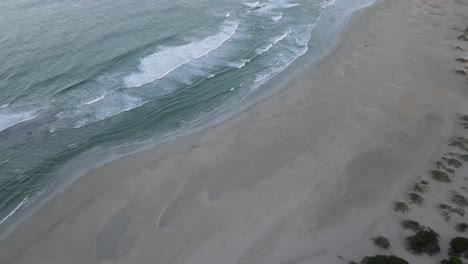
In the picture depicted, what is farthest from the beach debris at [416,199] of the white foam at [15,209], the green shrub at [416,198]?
the white foam at [15,209]

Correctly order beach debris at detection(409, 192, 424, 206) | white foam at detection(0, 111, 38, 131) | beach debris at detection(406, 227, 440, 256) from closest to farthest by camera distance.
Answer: beach debris at detection(406, 227, 440, 256) → beach debris at detection(409, 192, 424, 206) → white foam at detection(0, 111, 38, 131)

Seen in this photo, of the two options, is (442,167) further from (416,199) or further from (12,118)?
(12,118)

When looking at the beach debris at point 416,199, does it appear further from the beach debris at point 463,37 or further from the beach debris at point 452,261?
the beach debris at point 463,37

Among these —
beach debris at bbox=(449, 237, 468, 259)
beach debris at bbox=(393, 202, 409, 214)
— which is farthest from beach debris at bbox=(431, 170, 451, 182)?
beach debris at bbox=(449, 237, 468, 259)

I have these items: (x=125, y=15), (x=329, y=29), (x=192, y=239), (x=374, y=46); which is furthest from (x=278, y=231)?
(x=125, y=15)

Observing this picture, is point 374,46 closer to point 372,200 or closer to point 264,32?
point 264,32

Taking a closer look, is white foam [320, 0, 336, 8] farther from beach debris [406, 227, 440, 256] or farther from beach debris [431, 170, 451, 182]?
beach debris [406, 227, 440, 256]

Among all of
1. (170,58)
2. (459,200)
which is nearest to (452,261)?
(459,200)
